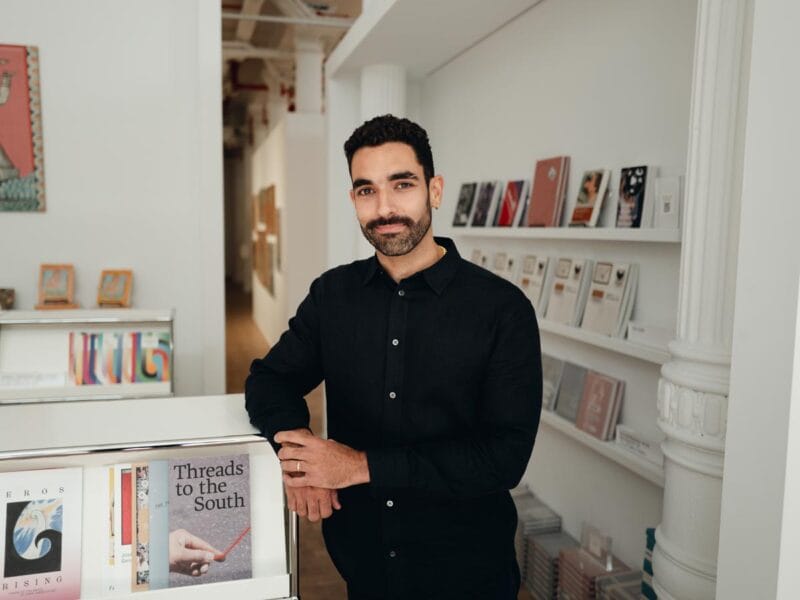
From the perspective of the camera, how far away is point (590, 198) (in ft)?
10.2

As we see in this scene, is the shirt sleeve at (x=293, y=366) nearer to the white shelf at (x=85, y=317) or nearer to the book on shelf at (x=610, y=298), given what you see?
the book on shelf at (x=610, y=298)

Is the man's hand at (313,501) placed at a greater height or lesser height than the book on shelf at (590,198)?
lesser

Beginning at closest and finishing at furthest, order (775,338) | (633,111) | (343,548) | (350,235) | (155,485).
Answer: (775,338), (155,485), (343,548), (633,111), (350,235)

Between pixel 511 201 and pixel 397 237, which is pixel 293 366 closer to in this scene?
pixel 397 237

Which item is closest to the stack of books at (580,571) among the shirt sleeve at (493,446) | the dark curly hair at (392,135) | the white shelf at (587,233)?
the white shelf at (587,233)

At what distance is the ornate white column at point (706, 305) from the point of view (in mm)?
1587

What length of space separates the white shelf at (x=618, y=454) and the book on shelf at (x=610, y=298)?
46cm

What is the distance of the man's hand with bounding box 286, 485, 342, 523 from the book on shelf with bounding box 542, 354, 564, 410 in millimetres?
2152

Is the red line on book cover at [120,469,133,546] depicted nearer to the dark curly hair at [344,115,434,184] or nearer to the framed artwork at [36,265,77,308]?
the dark curly hair at [344,115,434,184]

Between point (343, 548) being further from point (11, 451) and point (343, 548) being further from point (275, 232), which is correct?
point (275, 232)

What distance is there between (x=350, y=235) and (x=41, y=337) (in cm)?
273

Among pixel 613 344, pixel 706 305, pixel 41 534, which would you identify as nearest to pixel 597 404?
pixel 613 344

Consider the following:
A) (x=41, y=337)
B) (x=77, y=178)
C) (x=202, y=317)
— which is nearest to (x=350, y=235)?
(x=202, y=317)

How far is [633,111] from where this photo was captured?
2918 mm
